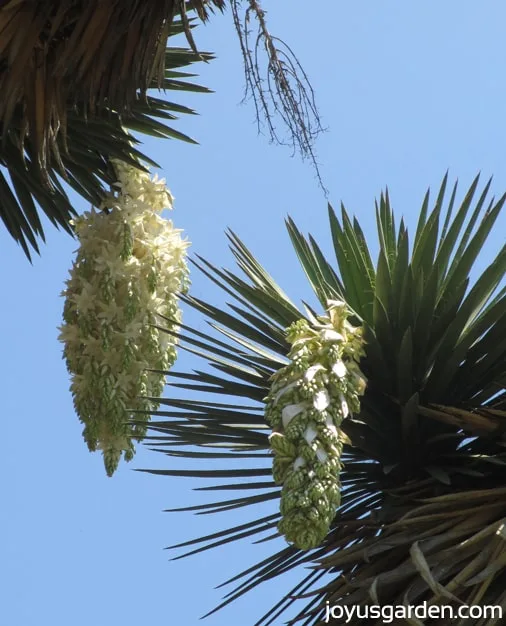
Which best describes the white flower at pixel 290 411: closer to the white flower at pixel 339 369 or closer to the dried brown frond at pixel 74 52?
the white flower at pixel 339 369

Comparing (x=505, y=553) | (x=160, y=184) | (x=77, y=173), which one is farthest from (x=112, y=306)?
(x=505, y=553)

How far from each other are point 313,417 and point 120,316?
1041 mm

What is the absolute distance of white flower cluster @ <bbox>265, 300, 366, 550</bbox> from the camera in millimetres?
3205

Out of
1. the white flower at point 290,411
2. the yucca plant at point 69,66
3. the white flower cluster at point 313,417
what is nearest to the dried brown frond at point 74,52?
A: the yucca plant at point 69,66

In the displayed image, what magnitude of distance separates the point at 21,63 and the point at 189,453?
6.00 ft

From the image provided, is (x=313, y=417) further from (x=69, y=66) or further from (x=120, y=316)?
(x=69, y=66)

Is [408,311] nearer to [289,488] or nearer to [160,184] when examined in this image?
[160,184]

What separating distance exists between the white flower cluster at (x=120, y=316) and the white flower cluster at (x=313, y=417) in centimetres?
61

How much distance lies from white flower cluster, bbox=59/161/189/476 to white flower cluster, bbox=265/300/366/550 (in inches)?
24.2

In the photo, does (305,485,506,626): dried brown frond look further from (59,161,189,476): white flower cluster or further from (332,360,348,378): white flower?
(59,161,189,476): white flower cluster

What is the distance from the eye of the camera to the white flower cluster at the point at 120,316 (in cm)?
403

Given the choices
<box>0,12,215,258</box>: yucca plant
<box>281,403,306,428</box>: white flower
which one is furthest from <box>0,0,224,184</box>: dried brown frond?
<box>281,403,306,428</box>: white flower

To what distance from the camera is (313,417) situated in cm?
341

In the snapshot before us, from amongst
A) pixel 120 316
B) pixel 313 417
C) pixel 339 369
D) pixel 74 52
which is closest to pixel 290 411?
pixel 313 417
